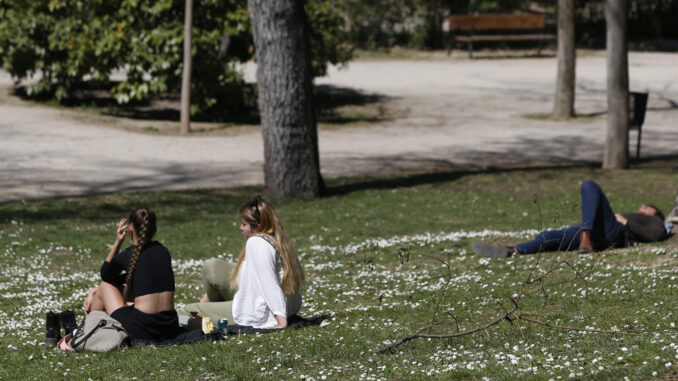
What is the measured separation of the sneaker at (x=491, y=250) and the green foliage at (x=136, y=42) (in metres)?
15.6

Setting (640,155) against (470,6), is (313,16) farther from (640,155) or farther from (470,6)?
(470,6)

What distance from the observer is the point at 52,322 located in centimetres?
686

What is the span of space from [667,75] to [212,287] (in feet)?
106

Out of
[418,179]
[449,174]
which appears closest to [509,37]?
[449,174]

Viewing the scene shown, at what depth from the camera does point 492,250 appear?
10.1 meters

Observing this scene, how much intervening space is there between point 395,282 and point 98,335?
3.60 metres

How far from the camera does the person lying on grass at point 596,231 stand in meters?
9.47

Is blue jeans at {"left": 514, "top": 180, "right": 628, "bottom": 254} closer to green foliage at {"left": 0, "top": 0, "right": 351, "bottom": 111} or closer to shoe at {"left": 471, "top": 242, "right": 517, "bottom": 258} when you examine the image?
shoe at {"left": 471, "top": 242, "right": 517, "bottom": 258}

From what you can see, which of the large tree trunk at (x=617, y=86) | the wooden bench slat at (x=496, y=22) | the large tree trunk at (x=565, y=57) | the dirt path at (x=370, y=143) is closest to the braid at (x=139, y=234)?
the dirt path at (x=370, y=143)

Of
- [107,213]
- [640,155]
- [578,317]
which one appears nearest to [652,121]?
[640,155]

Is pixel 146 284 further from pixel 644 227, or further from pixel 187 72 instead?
pixel 187 72

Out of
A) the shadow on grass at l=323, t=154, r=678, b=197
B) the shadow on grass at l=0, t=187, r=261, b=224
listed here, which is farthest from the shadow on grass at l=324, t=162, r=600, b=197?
the shadow on grass at l=0, t=187, r=261, b=224

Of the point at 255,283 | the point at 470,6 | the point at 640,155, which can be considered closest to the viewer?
the point at 255,283

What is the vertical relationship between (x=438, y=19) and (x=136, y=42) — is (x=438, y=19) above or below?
above
